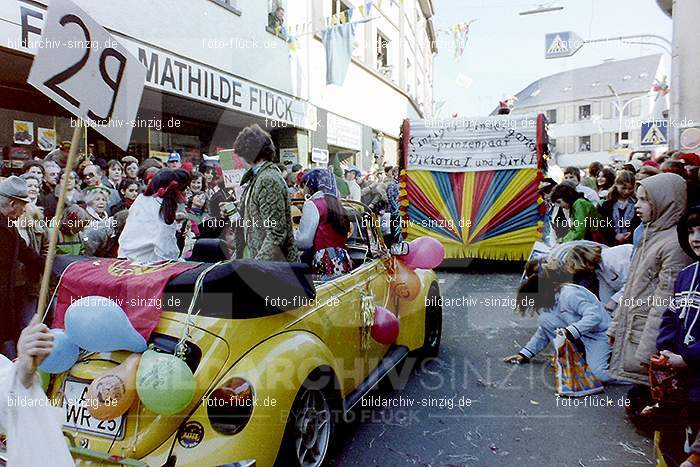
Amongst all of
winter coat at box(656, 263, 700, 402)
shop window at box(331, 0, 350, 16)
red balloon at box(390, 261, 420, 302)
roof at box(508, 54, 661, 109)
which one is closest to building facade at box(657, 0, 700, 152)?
red balloon at box(390, 261, 420, 302)

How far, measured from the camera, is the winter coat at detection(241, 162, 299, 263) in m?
3.86

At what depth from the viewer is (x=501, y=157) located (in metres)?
9.57

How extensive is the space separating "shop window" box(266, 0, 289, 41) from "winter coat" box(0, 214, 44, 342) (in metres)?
10.4

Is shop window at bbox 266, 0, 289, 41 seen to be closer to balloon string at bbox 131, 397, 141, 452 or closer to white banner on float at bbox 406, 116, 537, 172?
white banner on float at bbox 406, 116, 537, 172

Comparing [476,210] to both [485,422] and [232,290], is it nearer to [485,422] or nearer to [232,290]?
[485,422]

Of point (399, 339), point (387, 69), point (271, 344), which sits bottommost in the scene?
point (399, 339)

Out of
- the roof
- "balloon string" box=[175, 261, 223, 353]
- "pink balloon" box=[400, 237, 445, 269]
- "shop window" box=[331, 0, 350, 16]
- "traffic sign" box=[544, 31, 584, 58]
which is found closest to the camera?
"balloon string" box=[175, 261, 223, 353]

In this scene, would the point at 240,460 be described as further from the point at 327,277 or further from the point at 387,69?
the point at 387,69

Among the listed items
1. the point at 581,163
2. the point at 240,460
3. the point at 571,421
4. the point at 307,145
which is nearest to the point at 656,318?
the point at 571,421

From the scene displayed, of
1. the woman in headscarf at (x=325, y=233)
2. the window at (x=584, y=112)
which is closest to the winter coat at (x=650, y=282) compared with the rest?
the woman in headscarf at (x=325, y=233)

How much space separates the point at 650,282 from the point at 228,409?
2769 mm

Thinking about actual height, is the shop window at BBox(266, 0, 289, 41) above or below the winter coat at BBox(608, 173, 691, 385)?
above

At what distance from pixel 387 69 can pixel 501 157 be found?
16176 millimetres

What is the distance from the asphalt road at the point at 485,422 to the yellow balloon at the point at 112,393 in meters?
1.54
